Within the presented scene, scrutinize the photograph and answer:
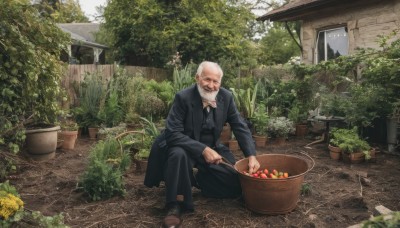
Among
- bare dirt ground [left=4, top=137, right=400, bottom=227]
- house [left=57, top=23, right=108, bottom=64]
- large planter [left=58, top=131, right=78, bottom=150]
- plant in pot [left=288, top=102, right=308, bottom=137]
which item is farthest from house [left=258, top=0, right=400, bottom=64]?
house [left=57, top=23, right=108, bottom=64]

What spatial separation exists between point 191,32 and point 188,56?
897 mm

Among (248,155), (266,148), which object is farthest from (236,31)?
(248,155)

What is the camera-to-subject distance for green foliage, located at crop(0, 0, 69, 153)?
12.0ft

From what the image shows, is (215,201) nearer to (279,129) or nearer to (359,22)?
(279,129)

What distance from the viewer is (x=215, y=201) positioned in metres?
3.19

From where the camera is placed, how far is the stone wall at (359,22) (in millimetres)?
6711

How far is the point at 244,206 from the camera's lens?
305 centimetres

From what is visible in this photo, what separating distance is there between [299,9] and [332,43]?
3.80 ft

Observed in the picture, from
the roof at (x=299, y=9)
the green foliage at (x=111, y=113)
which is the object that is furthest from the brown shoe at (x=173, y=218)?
the roof at (x=299, y=9)

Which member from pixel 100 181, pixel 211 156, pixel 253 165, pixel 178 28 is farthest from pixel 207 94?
pixel 178 28

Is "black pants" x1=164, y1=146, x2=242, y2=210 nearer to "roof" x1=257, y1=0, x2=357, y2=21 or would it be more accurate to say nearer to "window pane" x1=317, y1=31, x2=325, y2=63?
"roof" x1=257, y1=0, x2=357, y2=21

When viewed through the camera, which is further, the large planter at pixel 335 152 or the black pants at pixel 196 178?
the large planter at pixel 335 152

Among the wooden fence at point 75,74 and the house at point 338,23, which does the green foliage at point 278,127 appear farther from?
the wooden fence at point 75,74

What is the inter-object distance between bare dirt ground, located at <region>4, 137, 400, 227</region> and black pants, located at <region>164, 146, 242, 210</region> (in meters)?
0.11
